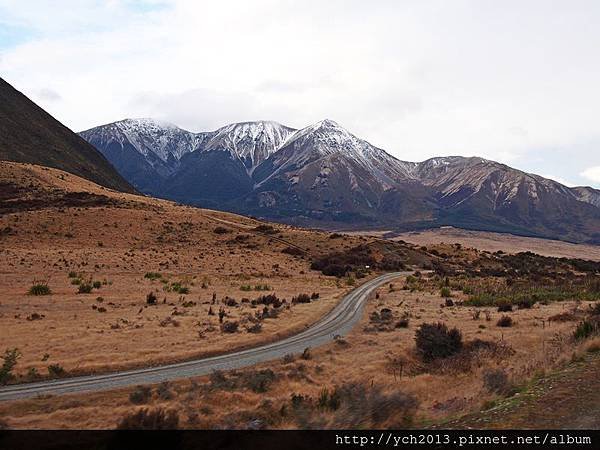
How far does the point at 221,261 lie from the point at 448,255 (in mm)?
49348

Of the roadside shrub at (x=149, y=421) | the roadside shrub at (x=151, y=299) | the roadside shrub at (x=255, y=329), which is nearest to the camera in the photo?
the roadside shrub at (x=149, y=421)

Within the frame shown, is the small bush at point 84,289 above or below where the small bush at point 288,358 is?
above

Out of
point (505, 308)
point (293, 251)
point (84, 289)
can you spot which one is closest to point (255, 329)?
point (84, 289)

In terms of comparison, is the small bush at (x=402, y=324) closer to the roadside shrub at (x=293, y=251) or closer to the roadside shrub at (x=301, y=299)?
the roadside shrub at (x=301, y=299)

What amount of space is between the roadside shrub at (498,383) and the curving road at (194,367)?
1077 centimetres

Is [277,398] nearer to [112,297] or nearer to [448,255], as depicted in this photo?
[112,297]

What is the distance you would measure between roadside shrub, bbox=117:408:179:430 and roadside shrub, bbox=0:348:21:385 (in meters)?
7.36

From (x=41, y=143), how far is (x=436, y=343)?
520ft

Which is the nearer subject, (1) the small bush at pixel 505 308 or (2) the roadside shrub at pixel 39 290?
(2) the roadside shrub at pixel 39 290

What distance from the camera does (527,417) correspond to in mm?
12148

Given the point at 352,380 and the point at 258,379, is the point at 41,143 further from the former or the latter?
the point at 352,380

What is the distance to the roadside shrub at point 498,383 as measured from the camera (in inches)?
615

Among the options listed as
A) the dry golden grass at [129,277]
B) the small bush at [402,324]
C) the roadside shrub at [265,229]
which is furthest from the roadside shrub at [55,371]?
the roadside shrub at [265,229]

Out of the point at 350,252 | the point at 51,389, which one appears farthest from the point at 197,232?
the point at 51,389
